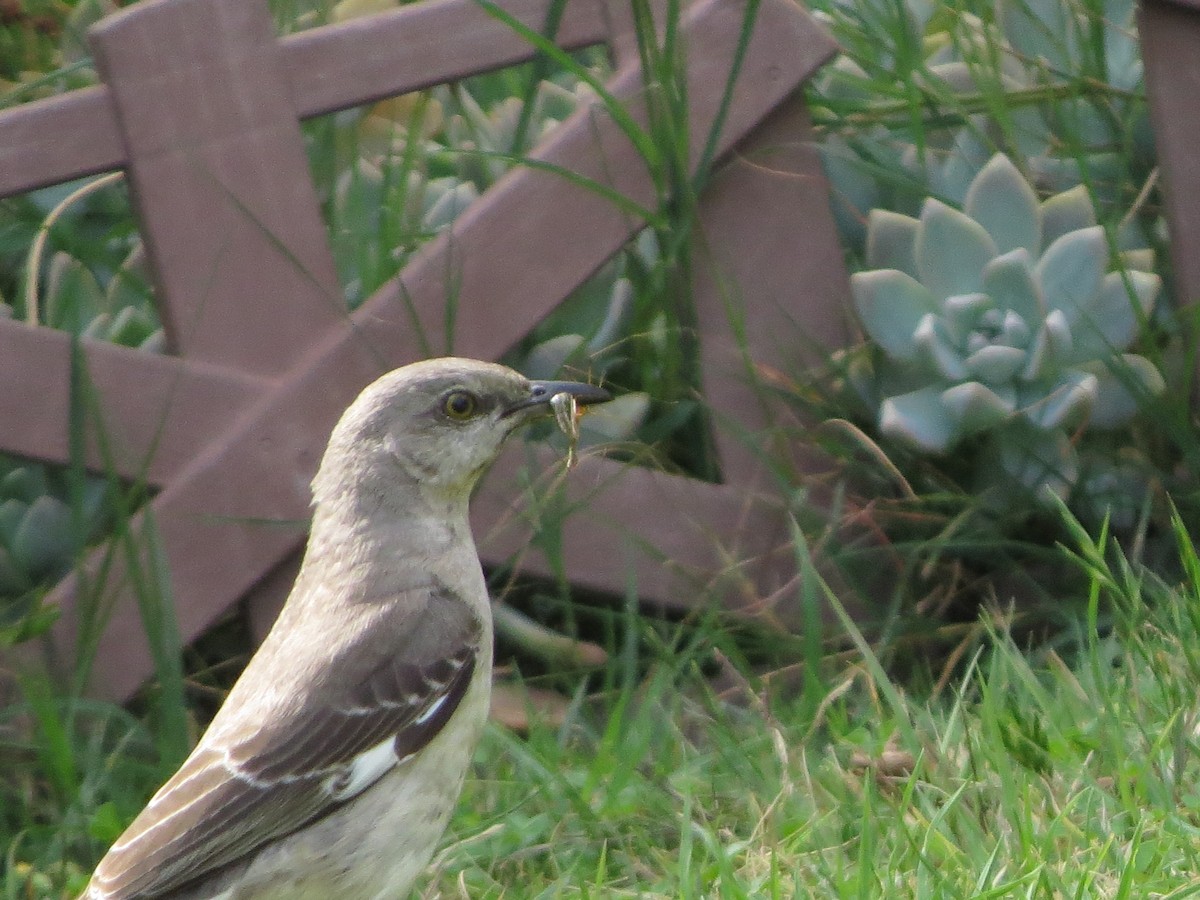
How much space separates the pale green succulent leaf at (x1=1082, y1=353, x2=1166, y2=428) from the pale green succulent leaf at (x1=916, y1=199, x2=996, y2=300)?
14.1 inches

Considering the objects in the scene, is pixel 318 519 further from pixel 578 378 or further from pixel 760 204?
pixel 760 204

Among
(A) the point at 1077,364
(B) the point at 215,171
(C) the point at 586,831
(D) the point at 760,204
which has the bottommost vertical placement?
(C) the point at 586,831

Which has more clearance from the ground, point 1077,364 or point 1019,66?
point 1019,66

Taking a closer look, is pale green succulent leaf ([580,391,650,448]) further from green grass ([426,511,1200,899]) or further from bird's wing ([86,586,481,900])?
bird's wing ([86,586,481,900])

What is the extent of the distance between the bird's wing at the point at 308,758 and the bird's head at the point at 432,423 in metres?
0.29

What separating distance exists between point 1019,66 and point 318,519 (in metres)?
2.30

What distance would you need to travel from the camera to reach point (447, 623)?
3.68m

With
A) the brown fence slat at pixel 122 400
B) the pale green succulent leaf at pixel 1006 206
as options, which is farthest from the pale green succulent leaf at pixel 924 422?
the brown fence slat at pixel 122 400

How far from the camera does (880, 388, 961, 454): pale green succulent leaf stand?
14.1 feet

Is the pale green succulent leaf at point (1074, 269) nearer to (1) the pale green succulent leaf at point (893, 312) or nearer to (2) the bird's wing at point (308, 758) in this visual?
(1) the pale green succulent leaf at point (893, 312)

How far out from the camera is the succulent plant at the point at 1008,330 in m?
4.29

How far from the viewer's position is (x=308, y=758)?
11.3 ft

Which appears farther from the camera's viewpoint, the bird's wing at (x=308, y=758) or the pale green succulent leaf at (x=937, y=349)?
the pale green succulent leaf at (x=937, y=349)

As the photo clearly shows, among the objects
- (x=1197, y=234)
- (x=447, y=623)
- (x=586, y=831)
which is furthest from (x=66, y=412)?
(x=1197, y=234)
